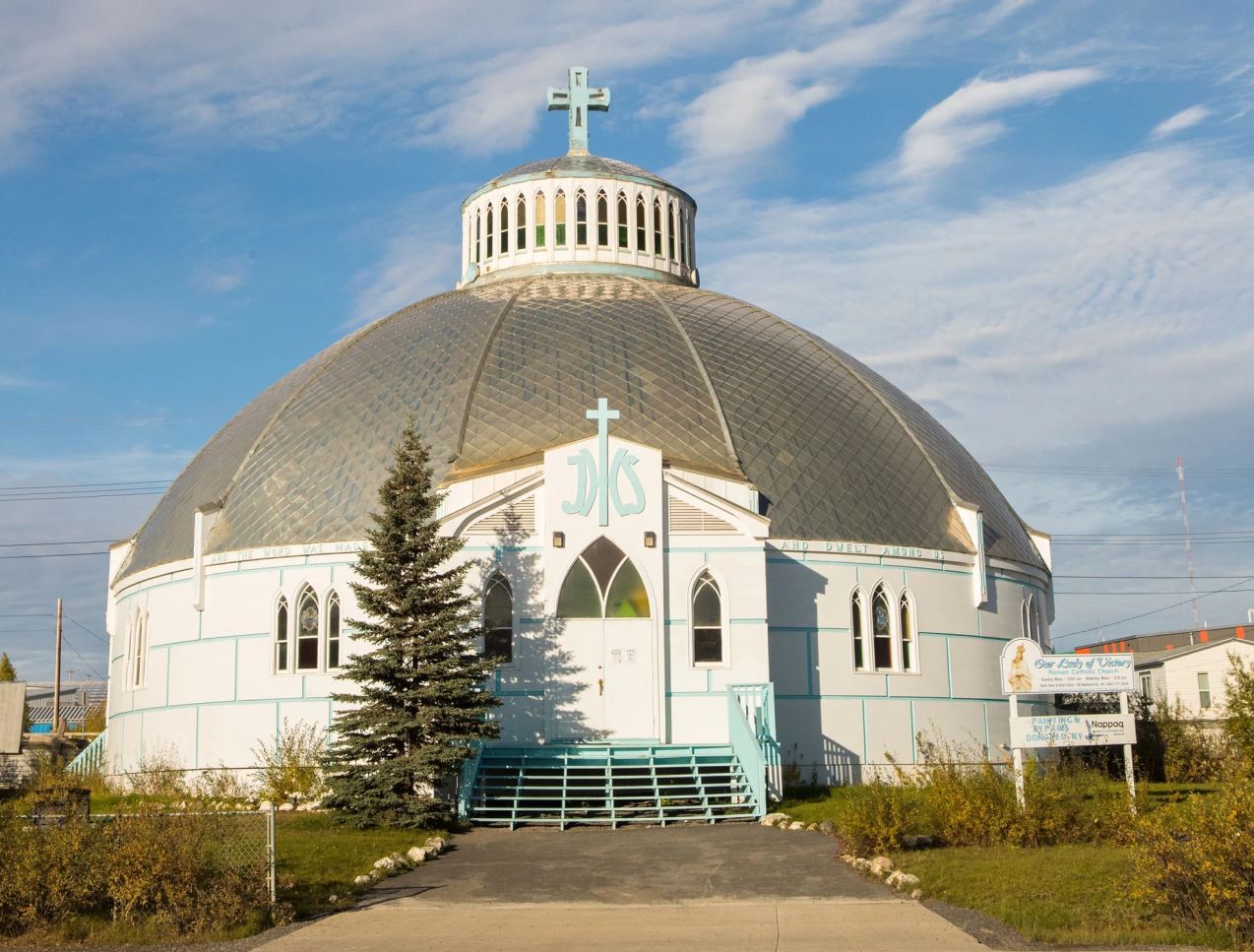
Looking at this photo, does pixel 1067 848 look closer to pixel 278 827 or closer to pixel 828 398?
pixel 278 827

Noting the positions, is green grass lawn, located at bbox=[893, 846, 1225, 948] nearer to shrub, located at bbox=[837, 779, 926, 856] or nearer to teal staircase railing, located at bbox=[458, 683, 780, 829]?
shrub, located at bbox=[837, 779, 926, 856]

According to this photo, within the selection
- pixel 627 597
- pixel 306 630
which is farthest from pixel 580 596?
pixel 306 630

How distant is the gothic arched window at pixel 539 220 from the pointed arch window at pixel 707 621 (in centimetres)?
1406

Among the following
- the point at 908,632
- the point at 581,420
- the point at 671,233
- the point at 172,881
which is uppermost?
the point at 671,233

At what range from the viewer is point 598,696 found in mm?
26734

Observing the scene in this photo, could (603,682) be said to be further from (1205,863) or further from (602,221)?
(602,221)

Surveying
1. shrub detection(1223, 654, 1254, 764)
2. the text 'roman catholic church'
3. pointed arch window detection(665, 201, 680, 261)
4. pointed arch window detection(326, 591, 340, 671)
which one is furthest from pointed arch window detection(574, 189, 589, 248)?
shrub detection(1223, 654, 1254, 764)

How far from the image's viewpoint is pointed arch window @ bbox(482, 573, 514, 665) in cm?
2689

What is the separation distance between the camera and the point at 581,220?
3838cm

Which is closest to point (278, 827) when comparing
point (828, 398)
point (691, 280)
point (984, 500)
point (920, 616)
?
point (920, 616)

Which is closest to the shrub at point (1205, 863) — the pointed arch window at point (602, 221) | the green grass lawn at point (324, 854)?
the green grass lawn at point (324, 854)

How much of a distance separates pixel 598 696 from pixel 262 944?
13.5m

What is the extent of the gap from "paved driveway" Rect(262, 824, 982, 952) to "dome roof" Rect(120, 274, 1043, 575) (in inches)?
399

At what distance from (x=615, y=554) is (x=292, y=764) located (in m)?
7.21
